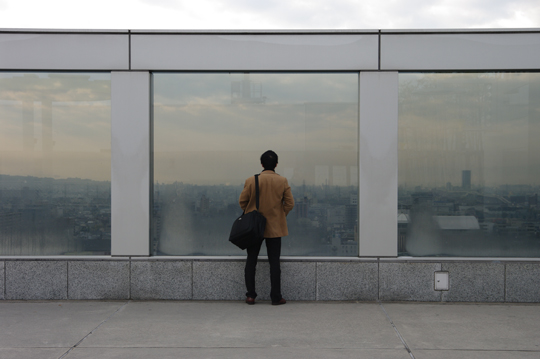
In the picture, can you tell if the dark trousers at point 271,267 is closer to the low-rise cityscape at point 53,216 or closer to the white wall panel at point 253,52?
the low-rise cityscape at point 53,216

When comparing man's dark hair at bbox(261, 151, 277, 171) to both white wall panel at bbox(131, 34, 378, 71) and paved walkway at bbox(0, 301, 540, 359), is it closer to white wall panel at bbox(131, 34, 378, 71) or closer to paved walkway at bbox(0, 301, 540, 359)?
white wall panel at bbox(131, 34, 378, 71)

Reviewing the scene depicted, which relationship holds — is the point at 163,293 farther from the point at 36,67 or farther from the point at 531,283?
the point at 531,283

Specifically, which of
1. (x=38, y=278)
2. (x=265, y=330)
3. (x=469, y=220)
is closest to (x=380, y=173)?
(x=469, y=220)

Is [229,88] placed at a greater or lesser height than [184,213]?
greater

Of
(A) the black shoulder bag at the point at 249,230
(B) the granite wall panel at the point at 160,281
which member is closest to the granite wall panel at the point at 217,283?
(B) the granite wall panel at the point at 160,281

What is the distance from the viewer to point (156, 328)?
4.55 m

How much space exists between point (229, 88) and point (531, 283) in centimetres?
471

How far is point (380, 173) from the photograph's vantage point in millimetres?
5699

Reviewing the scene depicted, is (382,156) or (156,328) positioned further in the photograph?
(382,156)

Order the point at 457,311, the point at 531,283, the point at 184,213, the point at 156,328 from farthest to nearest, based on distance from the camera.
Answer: the point at 184,213 → the point at 531,283 → the point at 457,311 → the point at 156,328

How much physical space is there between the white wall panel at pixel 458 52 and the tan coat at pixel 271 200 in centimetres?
208

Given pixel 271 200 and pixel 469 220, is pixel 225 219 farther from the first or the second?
pixel 469 220

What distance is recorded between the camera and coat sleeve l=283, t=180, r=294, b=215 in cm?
543

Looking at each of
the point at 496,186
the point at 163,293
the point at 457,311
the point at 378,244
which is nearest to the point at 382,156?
the point at 378,244
